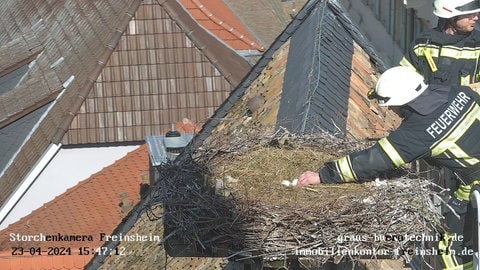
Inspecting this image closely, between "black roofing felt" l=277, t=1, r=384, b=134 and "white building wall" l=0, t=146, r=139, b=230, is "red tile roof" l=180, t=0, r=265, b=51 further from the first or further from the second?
"black roofing felt" l=277, t=1, r=384, b=134

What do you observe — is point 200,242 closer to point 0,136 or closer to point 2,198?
point 2,198

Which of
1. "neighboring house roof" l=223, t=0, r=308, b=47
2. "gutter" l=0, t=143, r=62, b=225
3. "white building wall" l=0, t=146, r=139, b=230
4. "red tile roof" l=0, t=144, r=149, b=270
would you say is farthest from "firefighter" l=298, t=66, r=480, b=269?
"neighboring house roof" l=223, t=0, r=308, b=47

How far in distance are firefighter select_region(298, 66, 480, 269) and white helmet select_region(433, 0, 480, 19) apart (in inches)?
32.3

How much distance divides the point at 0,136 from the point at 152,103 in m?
2.90

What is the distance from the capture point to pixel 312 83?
1291cm

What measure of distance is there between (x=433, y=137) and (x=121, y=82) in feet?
59.5

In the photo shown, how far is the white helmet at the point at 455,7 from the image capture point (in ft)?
28.1

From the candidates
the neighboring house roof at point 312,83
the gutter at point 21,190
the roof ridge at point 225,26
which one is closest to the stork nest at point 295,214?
the neighboring house roof at point 312,83

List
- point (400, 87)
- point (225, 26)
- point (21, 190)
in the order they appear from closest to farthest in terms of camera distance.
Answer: point (400, 87), point (21, 190), point (225, 26)

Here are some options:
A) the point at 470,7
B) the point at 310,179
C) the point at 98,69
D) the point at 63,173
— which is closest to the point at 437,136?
the point at 310,179

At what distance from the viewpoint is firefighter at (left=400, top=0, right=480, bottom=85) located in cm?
862

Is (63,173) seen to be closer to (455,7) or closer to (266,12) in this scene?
(455,7)

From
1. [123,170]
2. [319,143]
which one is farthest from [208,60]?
[319,143]

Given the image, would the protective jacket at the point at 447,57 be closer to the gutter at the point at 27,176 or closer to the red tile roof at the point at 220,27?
the gutter at the point at 27,176
